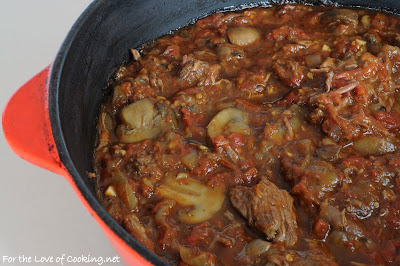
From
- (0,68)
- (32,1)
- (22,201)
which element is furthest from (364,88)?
(32,1)

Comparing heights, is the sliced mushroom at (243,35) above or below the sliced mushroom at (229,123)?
above

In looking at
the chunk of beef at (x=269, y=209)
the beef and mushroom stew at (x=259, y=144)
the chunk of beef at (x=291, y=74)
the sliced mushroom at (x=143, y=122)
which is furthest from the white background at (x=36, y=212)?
the chunk of beef at (x=291, y=74)

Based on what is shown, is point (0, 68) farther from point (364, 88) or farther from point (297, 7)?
point (364, 88)

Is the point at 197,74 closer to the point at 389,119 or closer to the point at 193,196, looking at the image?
the point at 193,196

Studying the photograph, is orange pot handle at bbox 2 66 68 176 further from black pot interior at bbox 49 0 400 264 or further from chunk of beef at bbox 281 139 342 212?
chunk of beef at bbox 281 139 342 212

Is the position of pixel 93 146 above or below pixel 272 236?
above

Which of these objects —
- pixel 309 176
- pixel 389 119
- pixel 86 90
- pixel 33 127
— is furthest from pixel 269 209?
pixel 86 90

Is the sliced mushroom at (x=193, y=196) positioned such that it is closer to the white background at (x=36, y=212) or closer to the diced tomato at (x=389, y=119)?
the white background at (x=36, y=212)
